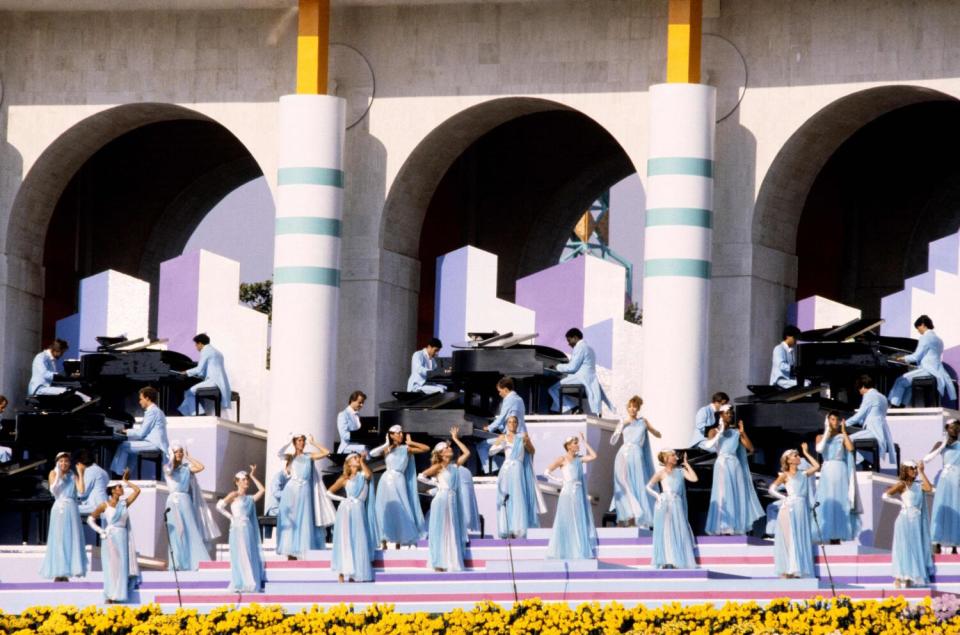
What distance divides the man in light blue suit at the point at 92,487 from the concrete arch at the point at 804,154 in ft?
Result: 28.7

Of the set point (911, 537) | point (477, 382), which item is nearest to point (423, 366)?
point (477, 382)

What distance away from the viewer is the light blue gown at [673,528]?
24719 millimetres

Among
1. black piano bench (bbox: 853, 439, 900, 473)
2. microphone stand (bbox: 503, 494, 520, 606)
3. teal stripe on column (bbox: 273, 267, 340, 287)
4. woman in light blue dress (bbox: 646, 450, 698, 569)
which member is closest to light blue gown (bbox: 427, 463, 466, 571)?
microphone stand (bbox: 503, 494, 520, 606)

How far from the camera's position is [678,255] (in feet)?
98.3

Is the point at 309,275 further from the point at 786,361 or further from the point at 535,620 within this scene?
the point at 535,620

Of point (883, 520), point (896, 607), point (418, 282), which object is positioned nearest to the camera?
point (896, 607)

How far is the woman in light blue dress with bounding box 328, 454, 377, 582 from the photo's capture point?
25250 mm

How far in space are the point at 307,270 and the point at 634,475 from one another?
222 inches

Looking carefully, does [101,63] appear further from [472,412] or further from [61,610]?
[61,610]

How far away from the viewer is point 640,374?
3147 cm

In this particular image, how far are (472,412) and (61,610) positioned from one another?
5738 millimetres

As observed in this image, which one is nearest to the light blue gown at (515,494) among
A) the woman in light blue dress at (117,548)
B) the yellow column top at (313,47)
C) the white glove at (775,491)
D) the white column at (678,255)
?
the white glove at (775,491)

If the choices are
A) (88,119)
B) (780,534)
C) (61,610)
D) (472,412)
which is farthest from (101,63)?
(780,534)

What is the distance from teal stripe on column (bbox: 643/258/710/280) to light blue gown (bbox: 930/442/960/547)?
15.9 feet
